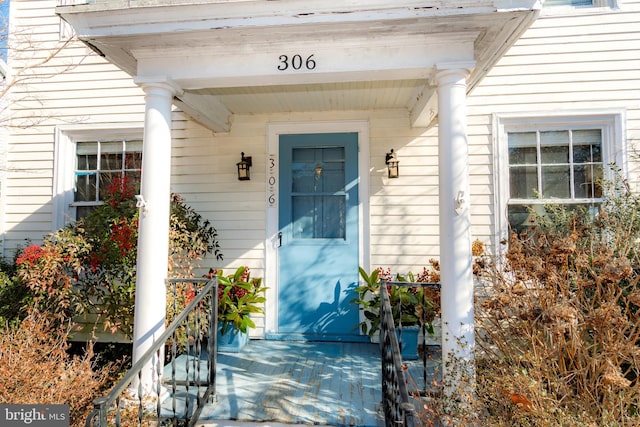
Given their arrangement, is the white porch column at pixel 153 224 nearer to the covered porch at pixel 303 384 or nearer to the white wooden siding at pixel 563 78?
the covered porch at pixel 303 384

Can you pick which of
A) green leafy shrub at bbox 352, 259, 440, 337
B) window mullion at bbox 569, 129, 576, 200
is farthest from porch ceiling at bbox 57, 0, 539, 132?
green leafy shrub at bbox 352, 259, 440, 337

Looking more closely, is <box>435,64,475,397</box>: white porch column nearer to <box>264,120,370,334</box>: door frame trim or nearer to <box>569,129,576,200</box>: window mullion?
<box>264,120,370,334</box>: door frame trim

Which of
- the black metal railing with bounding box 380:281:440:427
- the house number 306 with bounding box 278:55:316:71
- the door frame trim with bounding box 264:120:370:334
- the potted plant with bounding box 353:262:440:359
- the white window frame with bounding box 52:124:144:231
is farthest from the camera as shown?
the white window frame with bounding box 52:124:144:231

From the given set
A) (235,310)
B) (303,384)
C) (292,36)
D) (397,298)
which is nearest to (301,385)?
(303,384)

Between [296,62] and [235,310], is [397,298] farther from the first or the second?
[296,62]

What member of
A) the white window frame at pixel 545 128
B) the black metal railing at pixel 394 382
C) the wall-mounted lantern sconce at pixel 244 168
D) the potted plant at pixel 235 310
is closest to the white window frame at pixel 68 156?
the wall-mounted lantern sconce at pixel 244 168

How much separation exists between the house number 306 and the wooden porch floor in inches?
100

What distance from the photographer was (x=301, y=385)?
2.99 metres

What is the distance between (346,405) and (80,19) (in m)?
3.46

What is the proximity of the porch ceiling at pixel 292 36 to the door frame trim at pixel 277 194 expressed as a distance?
57.2 inches

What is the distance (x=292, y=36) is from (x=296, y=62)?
0.18 meters

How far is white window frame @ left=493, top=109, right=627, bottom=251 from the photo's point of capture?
393 centimetres

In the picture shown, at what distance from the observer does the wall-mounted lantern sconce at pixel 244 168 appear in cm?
429

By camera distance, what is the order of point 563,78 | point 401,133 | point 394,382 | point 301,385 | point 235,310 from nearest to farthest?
1. point 394,382
2. point 301,385
3. point 235,310
4. point 563,78
5. point 401,133
